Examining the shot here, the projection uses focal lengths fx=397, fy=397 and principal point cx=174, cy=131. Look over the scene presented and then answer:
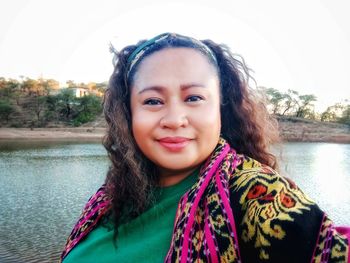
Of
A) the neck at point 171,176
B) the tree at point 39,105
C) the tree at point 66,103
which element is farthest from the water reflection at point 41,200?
the tree at point 39,105

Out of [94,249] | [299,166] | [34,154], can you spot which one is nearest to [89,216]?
[94,249]

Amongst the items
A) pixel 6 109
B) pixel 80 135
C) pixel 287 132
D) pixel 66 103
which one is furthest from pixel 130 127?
pixel 66 103

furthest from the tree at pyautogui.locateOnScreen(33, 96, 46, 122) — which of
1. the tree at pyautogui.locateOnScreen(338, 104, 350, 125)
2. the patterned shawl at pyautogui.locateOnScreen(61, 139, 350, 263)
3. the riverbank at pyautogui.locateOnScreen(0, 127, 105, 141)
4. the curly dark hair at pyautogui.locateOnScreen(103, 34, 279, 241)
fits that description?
the patterned shawl at pyautogui.locateOnScreen(61, 139, 350, 263)

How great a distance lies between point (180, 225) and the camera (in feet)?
3.66

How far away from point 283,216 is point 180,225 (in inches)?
11.8

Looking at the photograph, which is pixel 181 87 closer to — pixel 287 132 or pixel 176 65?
pixel 176 65

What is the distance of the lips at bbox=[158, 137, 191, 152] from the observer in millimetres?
1320

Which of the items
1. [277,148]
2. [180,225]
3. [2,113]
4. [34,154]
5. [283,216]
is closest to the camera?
[283,216]

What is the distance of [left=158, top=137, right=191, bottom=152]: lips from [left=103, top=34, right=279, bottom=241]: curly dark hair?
0.21m

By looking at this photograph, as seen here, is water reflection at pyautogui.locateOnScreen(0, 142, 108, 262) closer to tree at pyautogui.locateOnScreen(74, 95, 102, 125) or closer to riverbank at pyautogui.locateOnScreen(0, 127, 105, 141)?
riverbank at pyautogui.locateOnScreen(0, 127, 105, 141)

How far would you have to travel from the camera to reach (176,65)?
1.37 metres

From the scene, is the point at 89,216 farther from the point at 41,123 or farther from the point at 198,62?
the point at 41,123

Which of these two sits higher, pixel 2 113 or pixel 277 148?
pixel 277 148

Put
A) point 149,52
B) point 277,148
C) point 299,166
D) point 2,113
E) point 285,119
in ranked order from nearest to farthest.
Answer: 1. point 149,52
2. point 277,148
3. point 299,166
4. point 2,113
5. point 285,119
